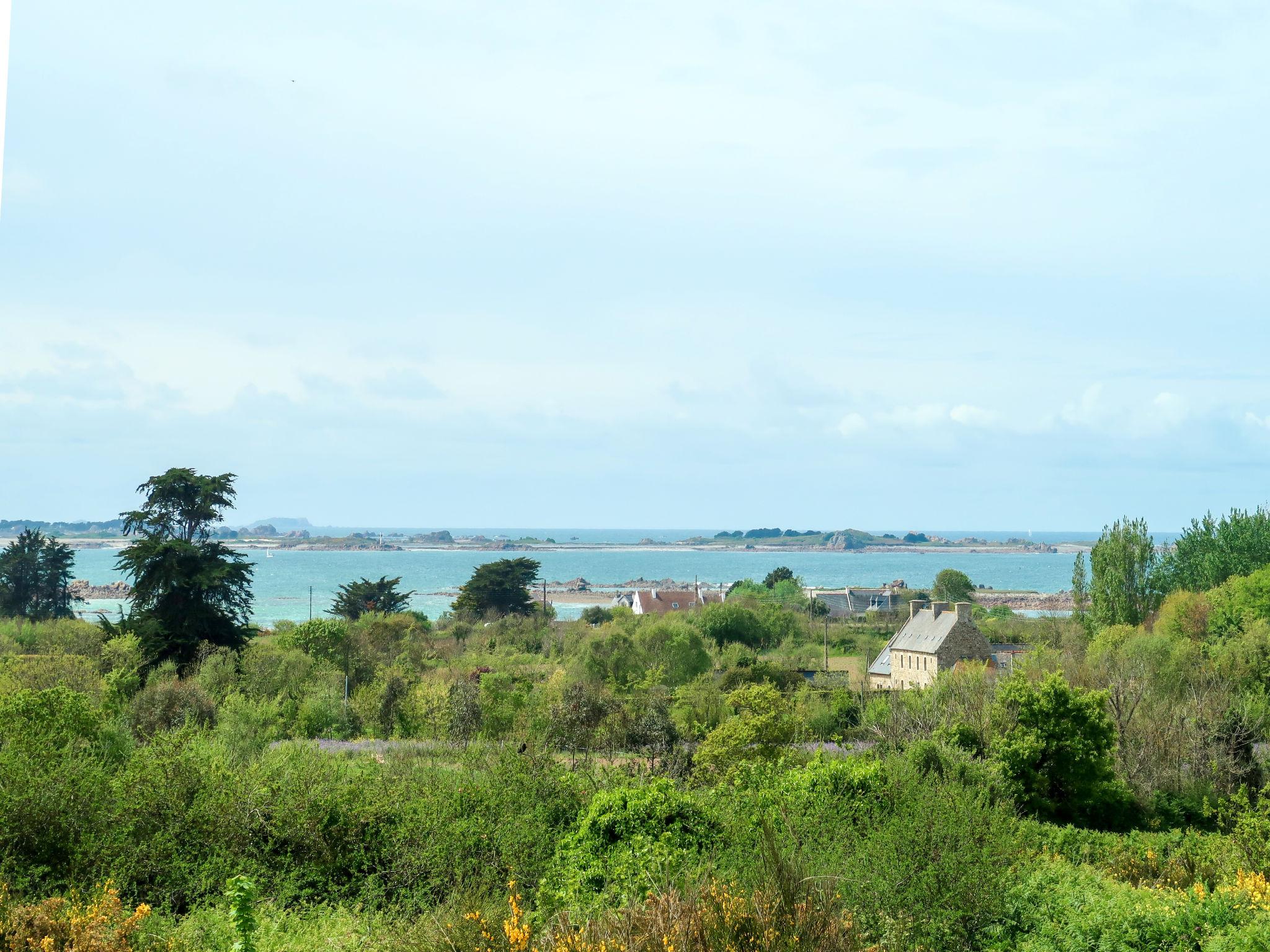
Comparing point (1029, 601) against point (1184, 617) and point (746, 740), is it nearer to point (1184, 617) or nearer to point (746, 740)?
point (1184, 617)

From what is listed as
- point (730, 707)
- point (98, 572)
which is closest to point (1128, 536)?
point (730, 707)

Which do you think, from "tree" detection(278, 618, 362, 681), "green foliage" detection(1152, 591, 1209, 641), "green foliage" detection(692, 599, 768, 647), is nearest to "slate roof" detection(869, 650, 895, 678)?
"green foliage" detection(1152, 591, 1209, 641)

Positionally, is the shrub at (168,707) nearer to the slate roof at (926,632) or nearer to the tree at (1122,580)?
the slate roof at (926,632)

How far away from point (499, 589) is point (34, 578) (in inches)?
1265

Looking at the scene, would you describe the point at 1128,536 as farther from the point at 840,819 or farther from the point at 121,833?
the point at 121,833

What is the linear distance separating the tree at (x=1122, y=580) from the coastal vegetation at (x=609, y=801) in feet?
29.1

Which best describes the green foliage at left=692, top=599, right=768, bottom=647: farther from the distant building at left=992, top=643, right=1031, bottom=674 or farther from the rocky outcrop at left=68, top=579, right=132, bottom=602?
the rocky outcrop at left=68, top=579, right=132, bottom=602

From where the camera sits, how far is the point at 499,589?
82938mm

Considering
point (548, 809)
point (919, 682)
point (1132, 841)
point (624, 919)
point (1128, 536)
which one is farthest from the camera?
point (1128, 536)

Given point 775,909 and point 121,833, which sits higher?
point 775,909

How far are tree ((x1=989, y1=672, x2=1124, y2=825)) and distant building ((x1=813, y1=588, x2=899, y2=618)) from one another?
66706 millimetres

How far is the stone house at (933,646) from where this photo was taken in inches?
1766

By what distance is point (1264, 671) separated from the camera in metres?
39.0

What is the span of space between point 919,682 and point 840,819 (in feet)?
103
